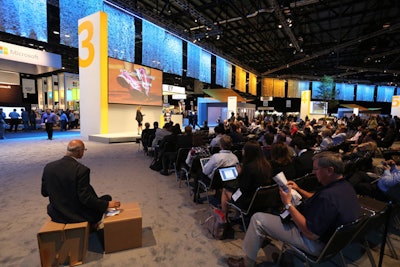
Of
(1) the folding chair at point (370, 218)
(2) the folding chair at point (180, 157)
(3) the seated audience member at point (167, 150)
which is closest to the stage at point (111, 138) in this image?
(3) the seated audience member at point (167, 150)

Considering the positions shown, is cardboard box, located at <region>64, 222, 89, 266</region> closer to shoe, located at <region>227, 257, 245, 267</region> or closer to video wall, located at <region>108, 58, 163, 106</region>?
shoe, located at <region>227, 257, 245, 267</region>

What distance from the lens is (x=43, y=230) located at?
1879 millimetres

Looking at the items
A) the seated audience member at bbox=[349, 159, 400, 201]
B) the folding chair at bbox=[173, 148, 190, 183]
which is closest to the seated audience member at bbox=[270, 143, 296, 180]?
the seated audience member at bbox=[349, 159, 400, 201]

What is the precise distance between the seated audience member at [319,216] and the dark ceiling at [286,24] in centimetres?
1047

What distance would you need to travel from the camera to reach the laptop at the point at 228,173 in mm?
2844

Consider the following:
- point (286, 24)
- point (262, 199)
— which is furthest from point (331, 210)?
point (286, 24)

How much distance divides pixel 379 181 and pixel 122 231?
3351mm

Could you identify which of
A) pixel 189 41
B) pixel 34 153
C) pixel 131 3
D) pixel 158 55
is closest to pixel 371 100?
pixel 189 41

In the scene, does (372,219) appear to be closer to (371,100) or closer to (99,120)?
(99,120)

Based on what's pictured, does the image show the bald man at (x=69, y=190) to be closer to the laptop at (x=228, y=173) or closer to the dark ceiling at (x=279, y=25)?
the laptop at (x=228, y=173)

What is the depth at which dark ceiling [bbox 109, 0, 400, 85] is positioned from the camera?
1095 centimetres

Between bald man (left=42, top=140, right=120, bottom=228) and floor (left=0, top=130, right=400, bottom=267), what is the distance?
0.49 meters

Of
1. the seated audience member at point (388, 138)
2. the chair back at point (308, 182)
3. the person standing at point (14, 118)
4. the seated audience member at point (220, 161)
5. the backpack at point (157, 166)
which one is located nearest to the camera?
the chair back at point (308, 182)

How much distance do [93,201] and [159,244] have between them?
35.7 inches
